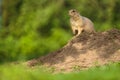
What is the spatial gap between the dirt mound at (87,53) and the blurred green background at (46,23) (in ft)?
13.2

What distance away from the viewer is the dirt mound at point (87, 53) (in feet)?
56.2

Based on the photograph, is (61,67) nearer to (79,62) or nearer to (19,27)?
(79,62)

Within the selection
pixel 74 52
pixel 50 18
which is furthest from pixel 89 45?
pixel 50 18

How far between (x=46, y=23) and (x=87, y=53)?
5.47m

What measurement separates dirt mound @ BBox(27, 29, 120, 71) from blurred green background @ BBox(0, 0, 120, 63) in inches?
158

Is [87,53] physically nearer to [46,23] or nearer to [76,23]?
[76,23]

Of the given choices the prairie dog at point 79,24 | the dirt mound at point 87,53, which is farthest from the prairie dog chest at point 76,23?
the dirt mound at point 87,53

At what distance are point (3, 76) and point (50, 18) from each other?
10587 mm

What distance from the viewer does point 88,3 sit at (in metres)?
23.4

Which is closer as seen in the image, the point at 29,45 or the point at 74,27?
the point at 74,27

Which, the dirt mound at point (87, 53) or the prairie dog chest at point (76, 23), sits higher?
the prairie dog chest at point (76, 23)

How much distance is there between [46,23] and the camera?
23.0 meters

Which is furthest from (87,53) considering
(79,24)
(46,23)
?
(46,23)

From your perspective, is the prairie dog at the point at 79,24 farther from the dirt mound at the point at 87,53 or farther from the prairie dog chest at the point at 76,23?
the dirt mound at the point at 87,53
